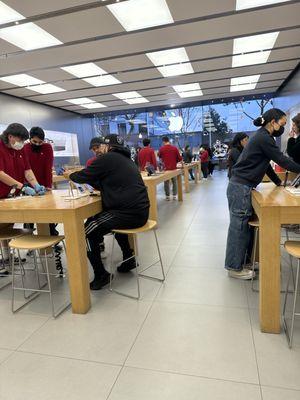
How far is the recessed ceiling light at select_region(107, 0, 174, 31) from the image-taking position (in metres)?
4.17

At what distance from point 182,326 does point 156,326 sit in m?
0.17

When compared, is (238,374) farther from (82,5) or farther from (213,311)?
(82,5)

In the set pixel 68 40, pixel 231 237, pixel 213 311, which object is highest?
pixel 68 40

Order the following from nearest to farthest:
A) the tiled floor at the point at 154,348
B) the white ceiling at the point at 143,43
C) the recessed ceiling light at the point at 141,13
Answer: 1. the tiled floor at the point at 154,348
2. the recessed ceiling light at the point at 141,13
3. the white ceiling at the point at 143,43

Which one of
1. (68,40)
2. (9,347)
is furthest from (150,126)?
(9,347)

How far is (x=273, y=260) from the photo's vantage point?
1.74 metres

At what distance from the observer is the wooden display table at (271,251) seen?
66.6 inches

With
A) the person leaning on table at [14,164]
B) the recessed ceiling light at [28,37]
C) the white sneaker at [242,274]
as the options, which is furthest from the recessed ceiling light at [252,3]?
the white sneaker at [242,274]

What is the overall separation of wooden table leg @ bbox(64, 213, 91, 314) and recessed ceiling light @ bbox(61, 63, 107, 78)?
5749 millimetres

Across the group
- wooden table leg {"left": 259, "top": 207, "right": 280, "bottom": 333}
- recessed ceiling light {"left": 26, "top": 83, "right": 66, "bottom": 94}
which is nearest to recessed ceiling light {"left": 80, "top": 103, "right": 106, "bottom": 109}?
recessed ceiling light {"left": 26, "top": 83, "right": 66, "bottom": 94}

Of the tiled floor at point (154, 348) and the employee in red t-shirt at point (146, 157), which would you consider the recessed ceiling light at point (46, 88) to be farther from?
the tiled floor at point (154, 348)

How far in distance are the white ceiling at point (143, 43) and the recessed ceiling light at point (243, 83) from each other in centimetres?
26

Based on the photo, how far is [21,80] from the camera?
750 centimetres

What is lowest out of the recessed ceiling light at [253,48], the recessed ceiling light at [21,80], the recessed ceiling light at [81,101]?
the recessed ceiling light at [81,101]
